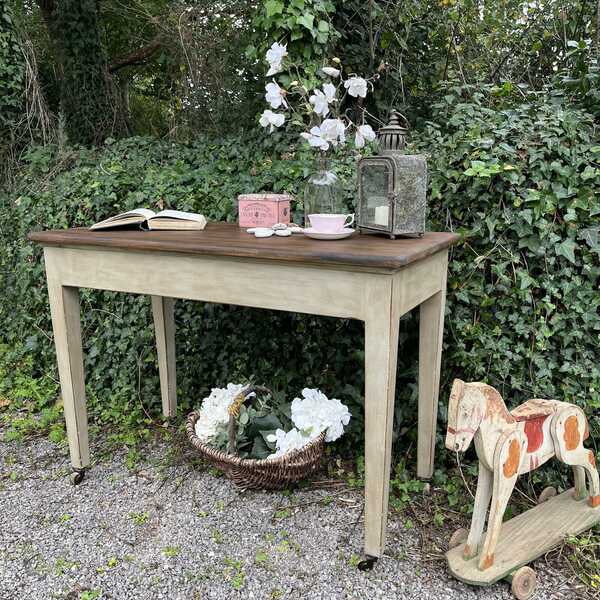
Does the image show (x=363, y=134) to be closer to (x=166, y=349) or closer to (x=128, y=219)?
(x=128, y=219)

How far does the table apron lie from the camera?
135cm

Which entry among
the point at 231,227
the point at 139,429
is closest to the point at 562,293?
the point at 231,227

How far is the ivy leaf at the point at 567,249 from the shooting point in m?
1.75

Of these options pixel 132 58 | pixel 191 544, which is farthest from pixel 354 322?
pixel 132 58

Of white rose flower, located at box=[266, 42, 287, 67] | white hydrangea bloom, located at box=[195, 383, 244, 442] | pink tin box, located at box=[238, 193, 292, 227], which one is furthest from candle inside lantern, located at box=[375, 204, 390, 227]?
white hydrangea bloom, located at box=[195, 383, 244, 442]

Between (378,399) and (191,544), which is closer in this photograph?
(378,399)

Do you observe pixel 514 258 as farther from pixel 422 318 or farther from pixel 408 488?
pixel 408 488

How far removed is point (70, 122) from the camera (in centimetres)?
403

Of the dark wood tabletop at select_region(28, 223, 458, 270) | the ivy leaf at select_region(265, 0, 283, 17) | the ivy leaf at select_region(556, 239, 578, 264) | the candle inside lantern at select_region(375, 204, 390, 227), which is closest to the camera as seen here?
the dark wood tabletop at select_region(28, 223, 458, 270)

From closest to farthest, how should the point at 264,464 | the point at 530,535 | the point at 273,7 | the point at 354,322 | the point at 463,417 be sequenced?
1. the point at 463,417
2. the point at 530,535
3. the point at 264,464
4. the point at 354,322
5. the point at 273,7

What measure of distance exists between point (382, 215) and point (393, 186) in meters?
0.11

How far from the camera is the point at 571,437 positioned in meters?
1.50

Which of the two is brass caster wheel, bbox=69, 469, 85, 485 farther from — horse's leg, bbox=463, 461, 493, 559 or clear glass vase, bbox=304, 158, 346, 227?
horse's leg, bbox=463, 461, 493, 559

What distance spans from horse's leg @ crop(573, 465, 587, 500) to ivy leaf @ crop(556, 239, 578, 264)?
26.6 inches
